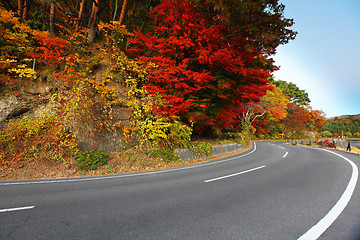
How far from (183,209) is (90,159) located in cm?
558

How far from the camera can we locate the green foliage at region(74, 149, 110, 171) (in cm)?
701

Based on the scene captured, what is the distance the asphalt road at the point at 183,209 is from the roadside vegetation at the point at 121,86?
2.79 metres

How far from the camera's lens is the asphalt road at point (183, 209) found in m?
2.54

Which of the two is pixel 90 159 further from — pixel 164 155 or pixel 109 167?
pixel 164 155

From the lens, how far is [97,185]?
513 centimetres

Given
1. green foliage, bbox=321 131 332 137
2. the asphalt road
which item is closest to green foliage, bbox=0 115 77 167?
the asphalt road

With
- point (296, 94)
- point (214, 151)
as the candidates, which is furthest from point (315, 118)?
point (214, 151)

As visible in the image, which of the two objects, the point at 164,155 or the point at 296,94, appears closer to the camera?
the point at 164,155

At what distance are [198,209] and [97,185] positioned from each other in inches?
136

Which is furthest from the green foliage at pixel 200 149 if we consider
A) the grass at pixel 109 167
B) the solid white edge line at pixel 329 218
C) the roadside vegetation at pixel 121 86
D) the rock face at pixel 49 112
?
the solid white edge line at pixel 329 218

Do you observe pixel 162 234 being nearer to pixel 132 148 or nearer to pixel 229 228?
pixel 229 228

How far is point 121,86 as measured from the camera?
10.5 metres

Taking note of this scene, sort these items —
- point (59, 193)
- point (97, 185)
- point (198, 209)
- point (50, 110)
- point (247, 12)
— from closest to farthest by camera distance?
point (198, 209) → point (59, 193) → point (97, 185) → point (247, 12) → point (50, 110)

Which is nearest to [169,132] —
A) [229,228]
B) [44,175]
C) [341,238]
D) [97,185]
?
[97,185]
